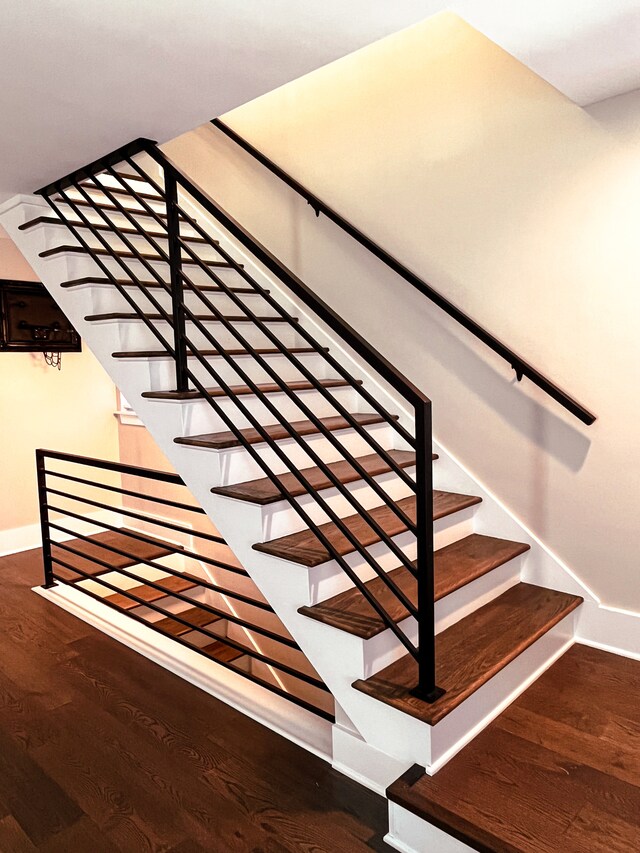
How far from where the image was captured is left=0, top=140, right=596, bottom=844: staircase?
1890mm

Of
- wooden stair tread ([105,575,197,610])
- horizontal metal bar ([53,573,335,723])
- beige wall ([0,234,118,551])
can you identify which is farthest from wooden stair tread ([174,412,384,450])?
beige wall ([0,234,118,551])

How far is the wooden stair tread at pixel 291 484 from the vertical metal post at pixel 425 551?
61cm

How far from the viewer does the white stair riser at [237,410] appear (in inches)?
99.0

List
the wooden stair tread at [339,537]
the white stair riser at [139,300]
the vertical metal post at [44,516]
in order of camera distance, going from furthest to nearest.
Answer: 1. the vertical metal post at [44,516]
2. the white stair riser at [139,300]
3. the wooden stair tread at [339,537]

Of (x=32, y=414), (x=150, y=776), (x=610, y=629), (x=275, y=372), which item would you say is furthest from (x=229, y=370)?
(x=32, y=414)

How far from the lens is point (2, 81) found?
6.57ft

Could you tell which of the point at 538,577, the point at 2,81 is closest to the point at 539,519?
the point at 538,577

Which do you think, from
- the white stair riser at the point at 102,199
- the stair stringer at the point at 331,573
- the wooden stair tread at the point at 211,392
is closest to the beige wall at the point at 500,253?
the stair stringer at the point at 331,573

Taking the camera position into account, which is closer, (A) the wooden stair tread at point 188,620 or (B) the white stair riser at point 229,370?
(B) the white stair riser at point 229,370

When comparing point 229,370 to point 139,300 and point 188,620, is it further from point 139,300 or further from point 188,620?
point 188,620

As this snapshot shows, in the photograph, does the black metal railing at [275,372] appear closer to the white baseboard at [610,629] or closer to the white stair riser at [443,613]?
the white stair riser at [443,613]

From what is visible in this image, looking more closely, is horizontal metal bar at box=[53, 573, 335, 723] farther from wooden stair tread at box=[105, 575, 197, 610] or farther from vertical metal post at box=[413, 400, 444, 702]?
wooden stair tread at box=[105, 575, 197, 610]

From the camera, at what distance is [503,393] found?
9.18ft

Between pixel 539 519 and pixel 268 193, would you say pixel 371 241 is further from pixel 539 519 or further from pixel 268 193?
pixel 539 519
